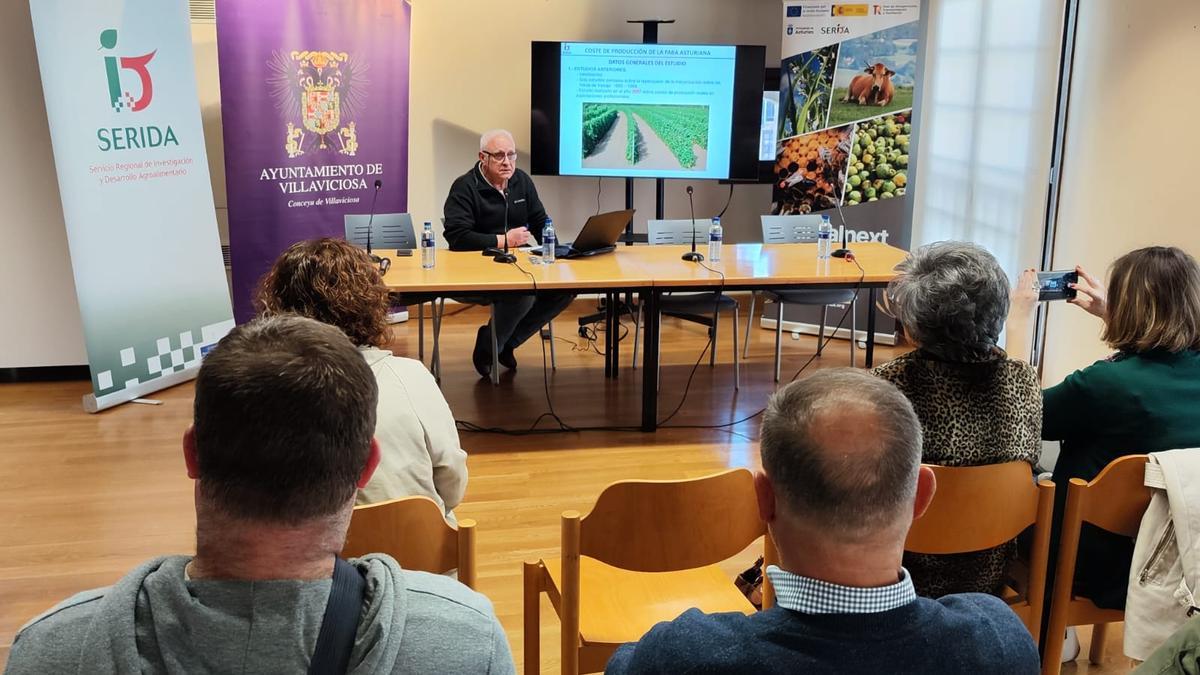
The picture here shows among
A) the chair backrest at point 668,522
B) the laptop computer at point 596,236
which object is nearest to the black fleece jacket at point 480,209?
the laptop computer at point 596,236

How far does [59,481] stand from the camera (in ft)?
13.0

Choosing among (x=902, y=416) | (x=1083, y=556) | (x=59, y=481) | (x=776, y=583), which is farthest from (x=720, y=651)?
(x=59, y=481)

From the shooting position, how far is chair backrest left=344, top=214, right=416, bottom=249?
A: 17.2ft

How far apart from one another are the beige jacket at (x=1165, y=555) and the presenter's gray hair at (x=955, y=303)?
0.40 meters

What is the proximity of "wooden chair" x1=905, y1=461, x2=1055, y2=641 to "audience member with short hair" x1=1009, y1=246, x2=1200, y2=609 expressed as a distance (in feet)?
0.70

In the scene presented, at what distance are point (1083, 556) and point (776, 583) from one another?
142 cm

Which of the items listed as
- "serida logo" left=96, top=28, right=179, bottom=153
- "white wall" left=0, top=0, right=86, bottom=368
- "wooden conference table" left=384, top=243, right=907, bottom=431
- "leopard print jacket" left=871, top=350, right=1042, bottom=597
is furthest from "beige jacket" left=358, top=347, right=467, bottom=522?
"white wall" left=0, top=0, right=86, bottom=368

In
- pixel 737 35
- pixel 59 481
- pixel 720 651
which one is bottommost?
pixel 59 481

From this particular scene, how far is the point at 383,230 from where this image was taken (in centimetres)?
530

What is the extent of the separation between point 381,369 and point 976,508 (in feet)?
4.16

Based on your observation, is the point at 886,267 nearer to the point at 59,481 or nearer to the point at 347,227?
the point at 347,227

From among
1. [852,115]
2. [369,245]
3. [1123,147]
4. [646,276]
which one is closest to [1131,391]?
[646,276]

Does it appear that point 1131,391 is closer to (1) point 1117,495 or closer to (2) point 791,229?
(1) point 1117,495

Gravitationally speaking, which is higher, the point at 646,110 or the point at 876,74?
the point at 876,74
